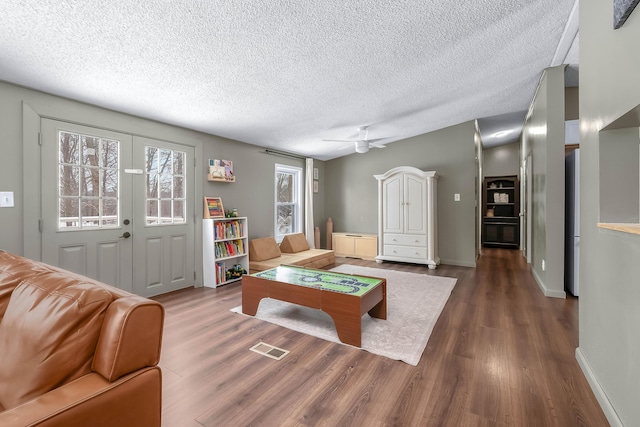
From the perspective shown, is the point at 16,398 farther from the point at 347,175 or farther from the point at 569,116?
the point at 347,175

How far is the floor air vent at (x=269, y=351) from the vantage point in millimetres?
2262

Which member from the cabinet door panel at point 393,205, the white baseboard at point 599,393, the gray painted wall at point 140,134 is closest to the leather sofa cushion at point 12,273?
the gray painted wall at point 140,134

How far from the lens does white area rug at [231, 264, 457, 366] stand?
7.80 ft

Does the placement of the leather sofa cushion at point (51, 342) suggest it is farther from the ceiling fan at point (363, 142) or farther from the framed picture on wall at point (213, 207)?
the ceiling fan at point (363, 142)

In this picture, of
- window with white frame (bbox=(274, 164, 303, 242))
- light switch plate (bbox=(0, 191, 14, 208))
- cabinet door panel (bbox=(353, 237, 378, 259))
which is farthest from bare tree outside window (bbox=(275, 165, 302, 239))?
light switch plate (bbox=(0, 191, 14, 208))

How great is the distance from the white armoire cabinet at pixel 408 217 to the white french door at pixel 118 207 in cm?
350

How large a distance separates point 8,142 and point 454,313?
15.1 ft

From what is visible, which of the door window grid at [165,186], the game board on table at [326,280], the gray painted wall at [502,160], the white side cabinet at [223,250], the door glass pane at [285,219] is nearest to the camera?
the game board on table at [326,280]

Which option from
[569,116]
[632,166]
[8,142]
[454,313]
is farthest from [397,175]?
[8,142]

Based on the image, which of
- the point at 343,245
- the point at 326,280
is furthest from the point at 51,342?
the point at 343,245

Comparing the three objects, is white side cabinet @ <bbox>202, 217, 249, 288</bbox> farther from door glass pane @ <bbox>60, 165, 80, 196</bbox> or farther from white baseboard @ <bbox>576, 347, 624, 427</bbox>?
white baseboard @ <bbox>576, 347, 624, 427</bbox>

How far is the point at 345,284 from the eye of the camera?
2.87 metres

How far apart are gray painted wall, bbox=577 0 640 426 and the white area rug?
1.07 meters

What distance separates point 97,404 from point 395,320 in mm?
2544
